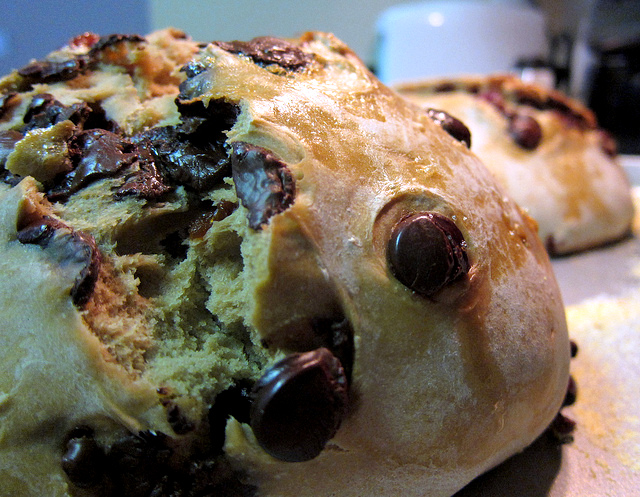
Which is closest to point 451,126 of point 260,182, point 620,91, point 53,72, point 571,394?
point 260,182

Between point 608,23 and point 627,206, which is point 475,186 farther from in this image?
point 608,23

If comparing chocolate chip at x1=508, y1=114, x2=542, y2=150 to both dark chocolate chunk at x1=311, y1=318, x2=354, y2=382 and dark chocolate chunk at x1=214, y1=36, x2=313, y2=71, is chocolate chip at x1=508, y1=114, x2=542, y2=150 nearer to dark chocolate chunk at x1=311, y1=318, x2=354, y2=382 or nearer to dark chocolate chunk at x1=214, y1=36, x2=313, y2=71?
dark chocolate chunk at x1=214, y1=36, x2=313, y2=71

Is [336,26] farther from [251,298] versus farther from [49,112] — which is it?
[251,298]

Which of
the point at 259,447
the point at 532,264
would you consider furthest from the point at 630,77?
the point at 259,447

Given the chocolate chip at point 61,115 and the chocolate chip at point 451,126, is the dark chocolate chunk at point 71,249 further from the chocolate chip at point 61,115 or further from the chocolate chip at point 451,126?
the chocolate chip at point 451,126

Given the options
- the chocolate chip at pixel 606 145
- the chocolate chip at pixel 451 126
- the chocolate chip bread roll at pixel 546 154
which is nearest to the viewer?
the chocolate chip at pixel 451 126

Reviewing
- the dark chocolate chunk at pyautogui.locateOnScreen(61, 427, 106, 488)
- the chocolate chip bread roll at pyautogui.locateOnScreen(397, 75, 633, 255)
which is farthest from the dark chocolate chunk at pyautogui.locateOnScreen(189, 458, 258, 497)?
the chocolate chip bread roll at pyautogui.locateOnScreen(397, 75, 633, 255)

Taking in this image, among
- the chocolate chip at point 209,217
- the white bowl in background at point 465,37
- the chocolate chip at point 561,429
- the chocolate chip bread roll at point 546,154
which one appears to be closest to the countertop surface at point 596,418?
the chocolate chip at point 561,429
